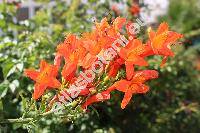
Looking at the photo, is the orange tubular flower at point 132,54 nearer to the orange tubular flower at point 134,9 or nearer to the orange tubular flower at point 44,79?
the orange tubular flower at point 44,79

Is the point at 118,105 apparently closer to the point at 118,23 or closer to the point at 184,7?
the point at 118,23

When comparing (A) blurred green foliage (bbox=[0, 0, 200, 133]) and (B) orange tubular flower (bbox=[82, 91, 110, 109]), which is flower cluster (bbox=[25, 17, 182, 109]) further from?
(A) blurred green foliage (bbox=[0, 0, 200, 133])

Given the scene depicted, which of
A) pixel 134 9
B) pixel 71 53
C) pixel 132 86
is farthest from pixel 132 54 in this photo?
pixel 134 9

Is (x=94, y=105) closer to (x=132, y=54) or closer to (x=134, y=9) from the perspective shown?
(x=132, y=54)

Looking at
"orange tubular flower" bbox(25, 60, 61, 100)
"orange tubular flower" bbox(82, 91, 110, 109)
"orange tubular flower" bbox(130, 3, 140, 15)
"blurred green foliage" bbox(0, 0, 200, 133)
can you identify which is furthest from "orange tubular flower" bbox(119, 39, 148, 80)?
"orange tubular flower" bbox(130, 3, 140, 15)

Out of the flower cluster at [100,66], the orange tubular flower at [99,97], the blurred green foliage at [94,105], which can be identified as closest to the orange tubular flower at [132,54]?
the flower cluster at [100,66]

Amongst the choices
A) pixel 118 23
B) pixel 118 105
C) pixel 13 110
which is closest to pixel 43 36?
pixel 13 110
